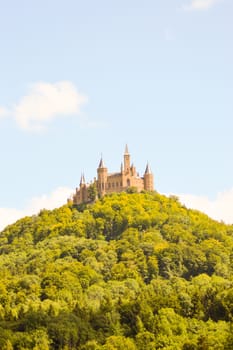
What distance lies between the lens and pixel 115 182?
6934 inches

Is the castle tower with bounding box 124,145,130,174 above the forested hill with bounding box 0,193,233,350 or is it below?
above

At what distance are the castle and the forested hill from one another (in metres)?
2.99

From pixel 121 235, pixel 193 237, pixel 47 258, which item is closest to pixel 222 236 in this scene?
pixel 193 237

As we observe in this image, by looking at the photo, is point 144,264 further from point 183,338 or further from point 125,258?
point 183,338

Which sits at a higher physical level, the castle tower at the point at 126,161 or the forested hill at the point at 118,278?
the castle tower at the point at 126,161

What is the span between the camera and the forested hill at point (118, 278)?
104 metres

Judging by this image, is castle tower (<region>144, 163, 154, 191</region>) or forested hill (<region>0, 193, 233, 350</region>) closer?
forested hill (<region>0, 193, 233, 350</region>)

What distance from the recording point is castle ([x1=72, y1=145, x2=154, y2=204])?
575 feet

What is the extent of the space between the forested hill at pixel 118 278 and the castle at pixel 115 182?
299 cm

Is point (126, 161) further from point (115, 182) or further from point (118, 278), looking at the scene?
point (118, 278)

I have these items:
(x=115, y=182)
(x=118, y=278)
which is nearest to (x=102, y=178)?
(x=115, y=182)

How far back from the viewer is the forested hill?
104 metres

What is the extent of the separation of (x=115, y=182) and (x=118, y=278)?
120 ft

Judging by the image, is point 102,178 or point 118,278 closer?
point 118,278
